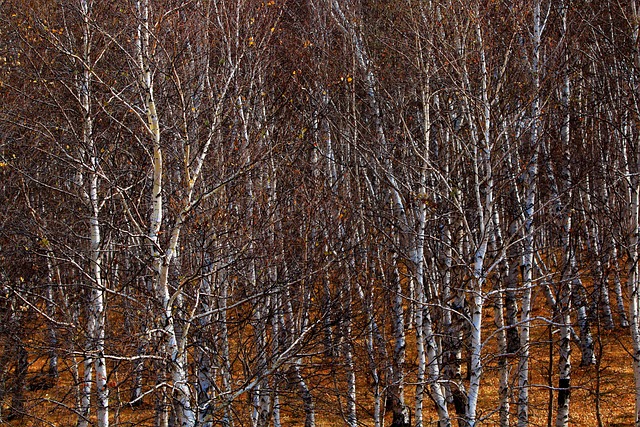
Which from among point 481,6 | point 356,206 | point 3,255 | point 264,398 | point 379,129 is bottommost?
point 264,398

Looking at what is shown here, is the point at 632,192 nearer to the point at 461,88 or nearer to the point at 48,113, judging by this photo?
the point at 461,88

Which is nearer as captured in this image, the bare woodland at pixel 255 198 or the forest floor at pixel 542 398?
the bare woodland at pixel 255 198

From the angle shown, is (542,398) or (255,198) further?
(542,398)

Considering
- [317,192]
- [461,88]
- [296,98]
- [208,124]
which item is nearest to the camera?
[208,124]

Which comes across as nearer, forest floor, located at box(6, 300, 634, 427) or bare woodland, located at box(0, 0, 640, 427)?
bare woodland, located at box(0, 0, 640, 427)

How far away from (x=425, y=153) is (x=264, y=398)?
15.1 feet

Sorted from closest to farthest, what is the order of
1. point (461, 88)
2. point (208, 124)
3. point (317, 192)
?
point (208, 124), point (461, 88), point (317, 192)

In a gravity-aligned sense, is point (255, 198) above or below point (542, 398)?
above

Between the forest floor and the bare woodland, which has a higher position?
the bare woodland

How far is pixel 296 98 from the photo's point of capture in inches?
603

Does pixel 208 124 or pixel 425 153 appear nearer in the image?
pixel 208 124

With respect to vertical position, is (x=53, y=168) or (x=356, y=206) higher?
(x=53, y=168)

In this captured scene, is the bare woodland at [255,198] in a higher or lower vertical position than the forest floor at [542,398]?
higher

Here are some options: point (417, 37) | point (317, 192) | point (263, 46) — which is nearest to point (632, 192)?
point (417, 37)
